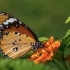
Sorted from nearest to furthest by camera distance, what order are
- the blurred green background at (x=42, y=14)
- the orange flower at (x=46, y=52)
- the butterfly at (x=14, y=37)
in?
1. the orange flower at (x=46, y=52)
2. the butterfly at (x=14, y=37)
3. the blurred green background at (x=42, y=14)

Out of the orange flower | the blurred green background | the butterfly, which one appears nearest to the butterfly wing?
the butterfly

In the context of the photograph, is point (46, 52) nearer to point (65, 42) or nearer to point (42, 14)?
point (65, 42)

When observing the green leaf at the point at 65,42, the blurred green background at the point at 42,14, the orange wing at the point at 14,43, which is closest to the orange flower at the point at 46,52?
the green leaf at the point at 65,42

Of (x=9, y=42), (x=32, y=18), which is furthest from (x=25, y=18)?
(x=9, y=42)

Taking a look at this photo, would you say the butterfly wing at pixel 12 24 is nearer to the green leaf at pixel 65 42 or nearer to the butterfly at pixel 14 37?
the butterfly at pixel 14 37

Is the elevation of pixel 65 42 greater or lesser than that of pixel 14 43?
lesser

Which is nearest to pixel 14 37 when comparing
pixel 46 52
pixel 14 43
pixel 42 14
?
pixel 14 43
